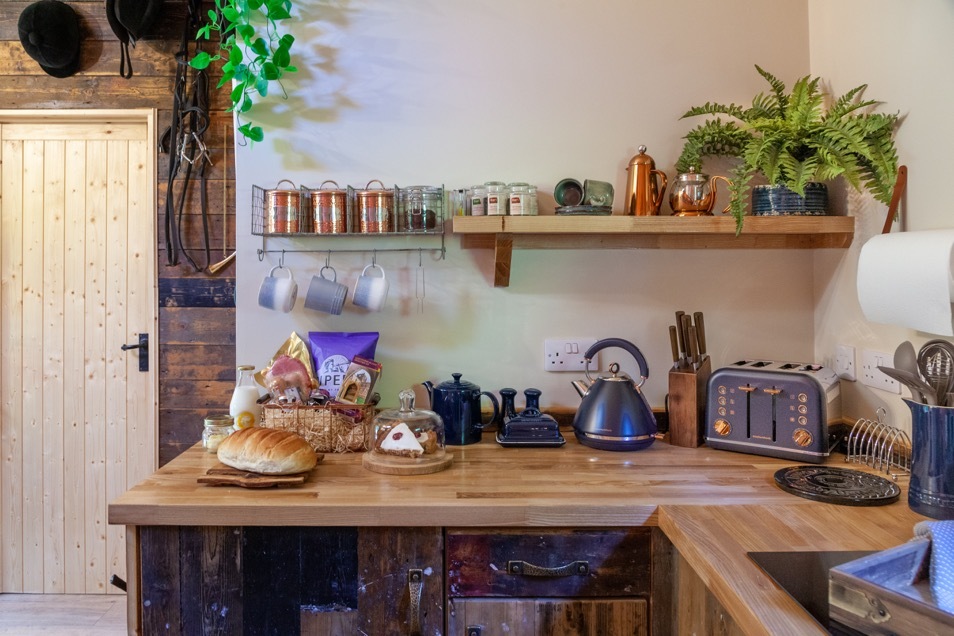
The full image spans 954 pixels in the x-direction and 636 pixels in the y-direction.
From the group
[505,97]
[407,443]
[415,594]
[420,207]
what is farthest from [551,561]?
[505,97]

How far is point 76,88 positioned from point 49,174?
15.3 inches

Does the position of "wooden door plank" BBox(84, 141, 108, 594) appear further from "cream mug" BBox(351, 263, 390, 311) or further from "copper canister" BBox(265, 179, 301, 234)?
"cream mug" BBox(351, 263, 390, 311)

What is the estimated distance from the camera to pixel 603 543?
1.32m

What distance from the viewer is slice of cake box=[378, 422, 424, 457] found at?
1.54 m

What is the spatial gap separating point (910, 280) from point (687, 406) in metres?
0.61

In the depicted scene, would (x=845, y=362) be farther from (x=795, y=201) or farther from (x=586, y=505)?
(x=586, y=505)

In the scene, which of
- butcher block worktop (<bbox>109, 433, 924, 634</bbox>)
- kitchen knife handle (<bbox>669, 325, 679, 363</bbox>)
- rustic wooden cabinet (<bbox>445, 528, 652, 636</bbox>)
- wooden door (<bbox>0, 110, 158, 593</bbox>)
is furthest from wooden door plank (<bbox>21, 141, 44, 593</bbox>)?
kitchen knife handle (<bbox>669, 325, 679, 363</bbox>)

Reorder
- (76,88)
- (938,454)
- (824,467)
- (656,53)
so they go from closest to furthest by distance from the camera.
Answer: (938,454)
(824,467)
(656,53)
(76,88)

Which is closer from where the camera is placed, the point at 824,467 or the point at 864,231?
the point at 824,467

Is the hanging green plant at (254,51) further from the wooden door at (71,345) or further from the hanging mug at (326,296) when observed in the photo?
the wooden door at (71,345)

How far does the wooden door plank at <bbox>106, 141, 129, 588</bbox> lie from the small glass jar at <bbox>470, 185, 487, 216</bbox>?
5.87ft

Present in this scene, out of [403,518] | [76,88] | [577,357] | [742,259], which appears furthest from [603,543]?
[76,88]

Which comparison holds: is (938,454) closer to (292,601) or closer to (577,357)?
(577,357)

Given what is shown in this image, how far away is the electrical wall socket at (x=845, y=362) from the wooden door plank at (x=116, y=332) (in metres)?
2.67
